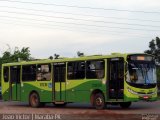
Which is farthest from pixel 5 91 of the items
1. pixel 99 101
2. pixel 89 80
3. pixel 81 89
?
pixel 99 101

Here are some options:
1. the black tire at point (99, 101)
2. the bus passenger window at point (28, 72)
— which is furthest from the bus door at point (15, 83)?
the black tire at point (99, 101)

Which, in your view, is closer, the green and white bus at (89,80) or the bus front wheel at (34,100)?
the green and white bus at (89,80)

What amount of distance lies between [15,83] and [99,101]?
8244mm

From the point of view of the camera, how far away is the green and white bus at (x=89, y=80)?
1035 inches

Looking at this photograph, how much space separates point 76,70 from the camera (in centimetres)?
2898

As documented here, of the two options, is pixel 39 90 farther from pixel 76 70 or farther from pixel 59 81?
pixel 76 70

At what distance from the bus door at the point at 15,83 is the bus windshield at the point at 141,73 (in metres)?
9.60

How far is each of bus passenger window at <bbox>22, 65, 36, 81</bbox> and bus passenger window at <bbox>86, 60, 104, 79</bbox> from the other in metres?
5.19

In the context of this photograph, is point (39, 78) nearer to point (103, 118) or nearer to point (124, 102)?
point (124, 102)

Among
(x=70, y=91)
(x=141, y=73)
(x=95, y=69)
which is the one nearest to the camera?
(x=141, y=73)

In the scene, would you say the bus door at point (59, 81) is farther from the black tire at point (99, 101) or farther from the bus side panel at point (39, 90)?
the black tire at point (99, 101)

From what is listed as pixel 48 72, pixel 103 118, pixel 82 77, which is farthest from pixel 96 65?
pixel 103 118

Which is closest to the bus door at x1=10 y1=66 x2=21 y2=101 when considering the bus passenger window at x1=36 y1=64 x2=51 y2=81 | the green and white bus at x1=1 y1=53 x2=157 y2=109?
the green and white bus at x1=1 y1=53 x2=157 y2=109

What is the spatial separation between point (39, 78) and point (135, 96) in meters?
7.59
